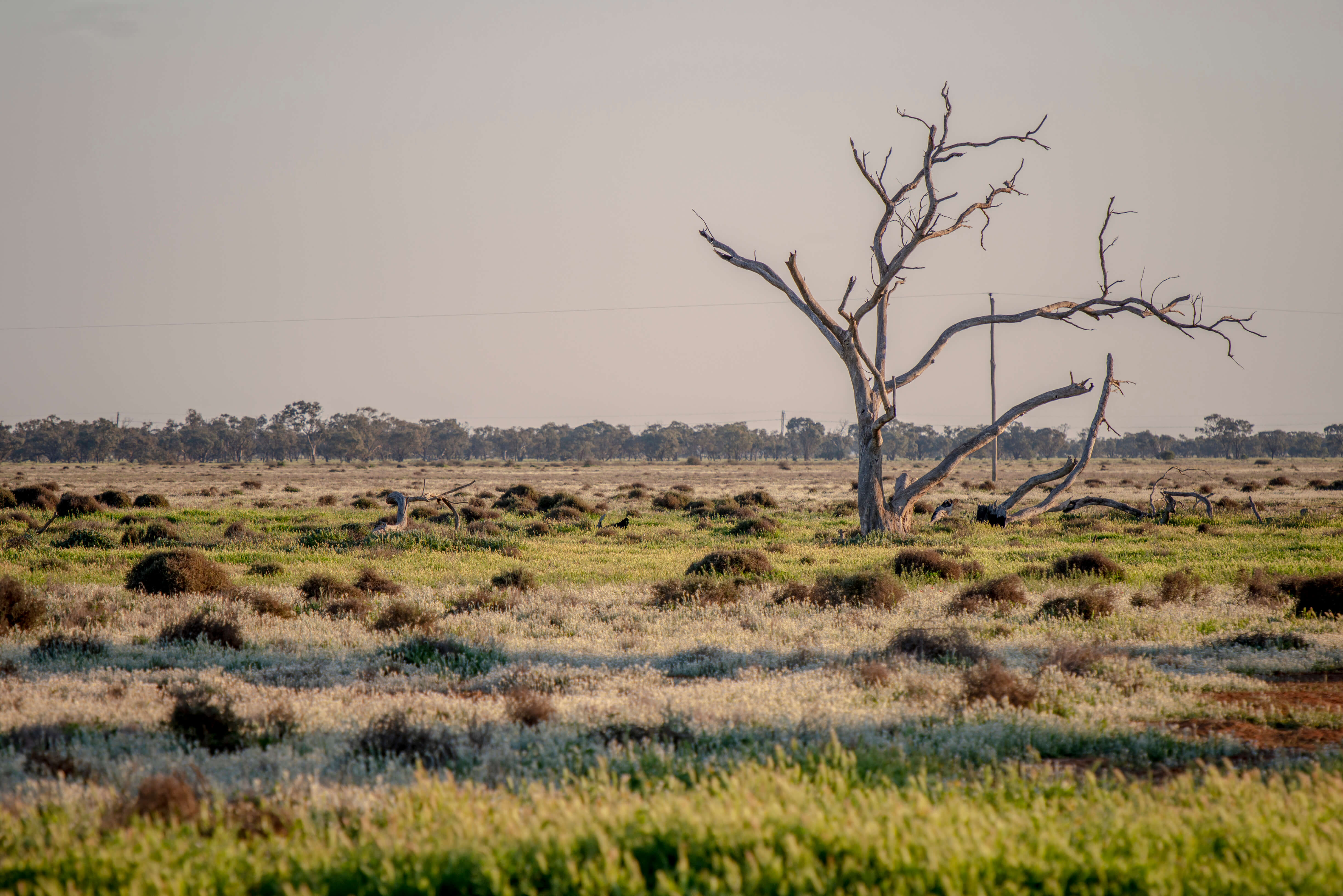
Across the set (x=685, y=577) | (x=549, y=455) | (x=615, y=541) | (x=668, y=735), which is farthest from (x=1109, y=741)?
(x=549, y=455)

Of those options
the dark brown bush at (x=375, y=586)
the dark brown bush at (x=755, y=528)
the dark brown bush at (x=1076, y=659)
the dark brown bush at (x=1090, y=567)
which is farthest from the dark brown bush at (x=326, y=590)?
the dark brown bush at (x=755, y=528)

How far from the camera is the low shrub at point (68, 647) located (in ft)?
30.7

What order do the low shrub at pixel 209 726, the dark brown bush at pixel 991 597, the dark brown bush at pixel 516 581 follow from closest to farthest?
the low shrub at pixel 209 726 < the dark brown bush at pixel 991 597 < the dark brown bush at pixel 516 581

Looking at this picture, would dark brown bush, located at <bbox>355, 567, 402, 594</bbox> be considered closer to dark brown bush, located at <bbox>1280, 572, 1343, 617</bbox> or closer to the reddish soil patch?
the reddish soil patch

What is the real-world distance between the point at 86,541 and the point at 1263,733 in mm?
22285

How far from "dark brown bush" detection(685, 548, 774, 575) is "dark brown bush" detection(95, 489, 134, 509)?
27.1 m

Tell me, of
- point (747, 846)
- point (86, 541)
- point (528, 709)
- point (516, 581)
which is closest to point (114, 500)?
point (86, 541)

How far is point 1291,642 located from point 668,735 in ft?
26.0

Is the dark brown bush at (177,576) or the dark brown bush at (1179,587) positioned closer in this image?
the dark brown bush at (1179,587)

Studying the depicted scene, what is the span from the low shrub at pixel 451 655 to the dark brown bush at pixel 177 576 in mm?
5420

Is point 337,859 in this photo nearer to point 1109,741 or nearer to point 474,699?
point 474,699

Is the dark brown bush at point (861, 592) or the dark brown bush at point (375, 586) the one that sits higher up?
the dark brown bush at point (861, 592)

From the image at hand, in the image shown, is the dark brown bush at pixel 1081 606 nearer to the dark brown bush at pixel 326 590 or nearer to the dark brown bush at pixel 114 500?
the dark brown bush at pixel 326 590

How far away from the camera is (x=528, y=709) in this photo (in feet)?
22.8
